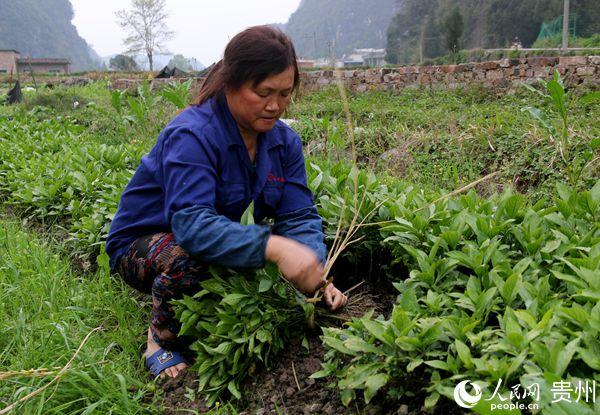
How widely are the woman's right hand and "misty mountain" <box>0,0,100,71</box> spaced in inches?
3227

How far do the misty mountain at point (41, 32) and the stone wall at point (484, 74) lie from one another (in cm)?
7326

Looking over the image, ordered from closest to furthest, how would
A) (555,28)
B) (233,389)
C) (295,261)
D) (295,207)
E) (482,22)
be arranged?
(295,261) → (233,389) → (295,207) → (555,28) → (482,22)

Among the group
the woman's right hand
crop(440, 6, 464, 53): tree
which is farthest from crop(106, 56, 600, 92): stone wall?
crop(440, 6, 464, 53): tree

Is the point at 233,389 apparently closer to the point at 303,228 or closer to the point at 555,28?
the point at 303,228

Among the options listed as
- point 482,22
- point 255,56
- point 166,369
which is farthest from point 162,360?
point 482,22

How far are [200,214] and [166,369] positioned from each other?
672 millimetres

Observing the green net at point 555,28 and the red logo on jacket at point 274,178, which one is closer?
the red logo on jacket at point 274,178

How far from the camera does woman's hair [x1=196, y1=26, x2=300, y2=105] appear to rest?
1.82 metres

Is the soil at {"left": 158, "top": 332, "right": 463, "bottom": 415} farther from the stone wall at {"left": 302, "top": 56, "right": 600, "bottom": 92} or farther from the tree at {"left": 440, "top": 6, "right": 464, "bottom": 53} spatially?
the tree at {"left": 440, "top": 6, "right": 464, "bottom": 53}

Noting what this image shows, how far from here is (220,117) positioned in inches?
77.9

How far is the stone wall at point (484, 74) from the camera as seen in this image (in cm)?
917

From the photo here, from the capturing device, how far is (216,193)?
6.45 ft

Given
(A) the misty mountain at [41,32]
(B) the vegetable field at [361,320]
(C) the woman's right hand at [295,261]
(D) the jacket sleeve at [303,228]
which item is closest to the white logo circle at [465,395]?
(B) the vegetable field at [361,320]

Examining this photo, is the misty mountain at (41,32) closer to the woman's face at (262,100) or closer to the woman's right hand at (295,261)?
the woman's face at (262,100)
